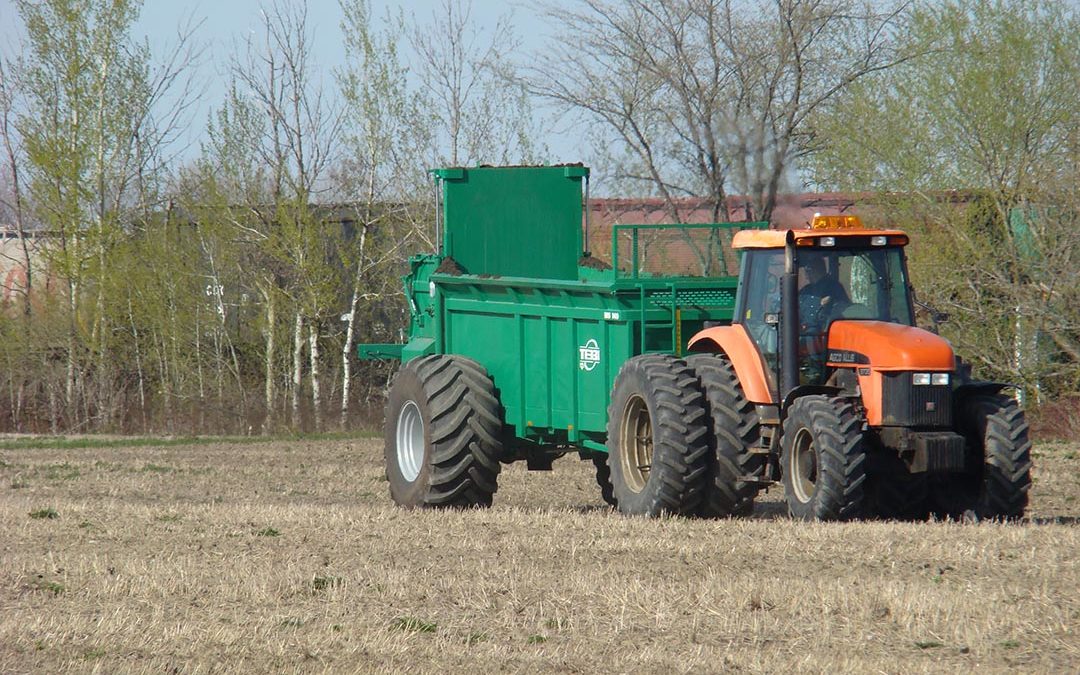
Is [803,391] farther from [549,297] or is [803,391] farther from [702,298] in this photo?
[549,297]

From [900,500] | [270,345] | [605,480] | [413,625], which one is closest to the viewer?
[413,625]

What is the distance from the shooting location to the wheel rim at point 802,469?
36.9 feet

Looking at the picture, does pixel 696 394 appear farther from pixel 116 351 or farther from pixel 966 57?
pixel 116 351

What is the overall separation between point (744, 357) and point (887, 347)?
3.79 ft

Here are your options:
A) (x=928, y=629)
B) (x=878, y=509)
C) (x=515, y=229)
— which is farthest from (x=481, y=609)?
(x=515, y=229)

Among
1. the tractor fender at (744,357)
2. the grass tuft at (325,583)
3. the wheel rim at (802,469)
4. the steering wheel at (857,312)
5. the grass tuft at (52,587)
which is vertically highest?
the steering wheel at (857,312)

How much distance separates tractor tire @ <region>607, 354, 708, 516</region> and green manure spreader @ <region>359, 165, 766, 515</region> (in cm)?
1

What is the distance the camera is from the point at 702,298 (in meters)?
12.9

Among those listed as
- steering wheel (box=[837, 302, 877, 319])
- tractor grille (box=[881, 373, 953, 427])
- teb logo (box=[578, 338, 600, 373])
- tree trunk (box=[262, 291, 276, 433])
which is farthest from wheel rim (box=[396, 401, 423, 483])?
tree trunk (box=[262, 291, 276, 433])

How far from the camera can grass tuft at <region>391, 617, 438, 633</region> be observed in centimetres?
746

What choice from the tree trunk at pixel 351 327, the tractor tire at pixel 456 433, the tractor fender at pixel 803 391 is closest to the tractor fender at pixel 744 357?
the tractor fender at pixel 803 391

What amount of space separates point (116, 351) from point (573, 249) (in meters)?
22.1

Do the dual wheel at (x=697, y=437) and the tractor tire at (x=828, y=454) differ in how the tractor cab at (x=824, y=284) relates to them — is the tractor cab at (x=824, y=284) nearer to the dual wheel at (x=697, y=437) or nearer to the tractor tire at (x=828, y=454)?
the dual wheel at (x=697, y=437)

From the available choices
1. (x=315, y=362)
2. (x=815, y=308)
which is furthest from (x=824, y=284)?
(x=315, y=362)
